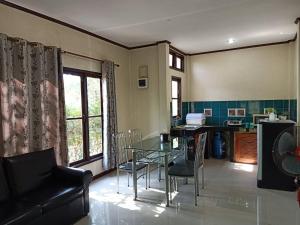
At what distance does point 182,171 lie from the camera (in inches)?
128

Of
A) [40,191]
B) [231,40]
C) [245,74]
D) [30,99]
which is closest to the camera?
[40,191]

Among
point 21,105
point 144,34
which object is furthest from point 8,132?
point 144,34

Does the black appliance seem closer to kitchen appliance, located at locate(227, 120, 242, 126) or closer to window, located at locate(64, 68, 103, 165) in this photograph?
kitchen appliance, located at locate(227, 120, 242, 126)

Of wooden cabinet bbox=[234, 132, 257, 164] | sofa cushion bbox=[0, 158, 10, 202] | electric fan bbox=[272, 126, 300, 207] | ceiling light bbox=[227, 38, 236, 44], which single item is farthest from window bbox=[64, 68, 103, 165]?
electric fan bbox=[272, 126, 300, 207]

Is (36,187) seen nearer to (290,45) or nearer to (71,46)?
(71,46)

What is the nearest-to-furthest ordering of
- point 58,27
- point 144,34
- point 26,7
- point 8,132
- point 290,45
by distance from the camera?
point 8,132 → point 26,7 → point 58,27 → point 144,34 → point 290,45

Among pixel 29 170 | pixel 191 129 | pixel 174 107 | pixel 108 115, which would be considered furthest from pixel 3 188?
pixel 174 107

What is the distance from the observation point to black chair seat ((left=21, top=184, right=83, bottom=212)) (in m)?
2.41

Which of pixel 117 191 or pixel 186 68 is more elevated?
pixel 186 68

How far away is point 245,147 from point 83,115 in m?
3.46

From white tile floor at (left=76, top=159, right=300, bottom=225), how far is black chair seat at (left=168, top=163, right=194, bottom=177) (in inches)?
16.0

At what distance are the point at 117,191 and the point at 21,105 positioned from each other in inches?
74.7

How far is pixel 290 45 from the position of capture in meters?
5.07

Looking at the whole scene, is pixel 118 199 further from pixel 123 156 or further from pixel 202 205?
pixel 123 156
